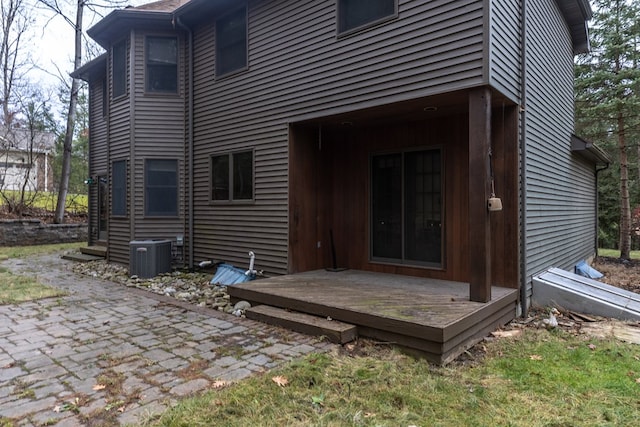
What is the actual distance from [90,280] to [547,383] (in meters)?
7.10

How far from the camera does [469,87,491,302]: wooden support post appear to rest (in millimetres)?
4051

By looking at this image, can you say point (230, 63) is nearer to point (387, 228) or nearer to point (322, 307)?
point (387, 228)

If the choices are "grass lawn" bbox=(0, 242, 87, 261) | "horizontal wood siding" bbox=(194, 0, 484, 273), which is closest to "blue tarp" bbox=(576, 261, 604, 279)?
"horizontal wood siding" bbox=(194, 0, 484, 273)

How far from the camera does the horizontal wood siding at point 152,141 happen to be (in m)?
7.92

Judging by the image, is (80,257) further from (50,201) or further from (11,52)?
(11,52)

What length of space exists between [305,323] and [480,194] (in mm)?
2270

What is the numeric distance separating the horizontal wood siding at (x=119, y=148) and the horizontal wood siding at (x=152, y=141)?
0.32 metres

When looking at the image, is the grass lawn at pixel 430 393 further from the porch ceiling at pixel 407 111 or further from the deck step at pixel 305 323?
the porch ceiling at pixel 407 111

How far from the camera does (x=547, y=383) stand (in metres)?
2.94

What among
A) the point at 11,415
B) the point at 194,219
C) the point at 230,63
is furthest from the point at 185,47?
the point at 11,415

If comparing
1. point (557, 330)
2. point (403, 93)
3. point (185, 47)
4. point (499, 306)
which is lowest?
point (557, 330)

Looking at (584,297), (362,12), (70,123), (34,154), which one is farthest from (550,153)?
(34,154)

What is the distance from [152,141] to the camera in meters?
7.95

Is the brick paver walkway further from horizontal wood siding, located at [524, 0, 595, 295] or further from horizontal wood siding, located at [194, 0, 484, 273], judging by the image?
horizontal wood siding, located at [524, 0, 595, 295]
